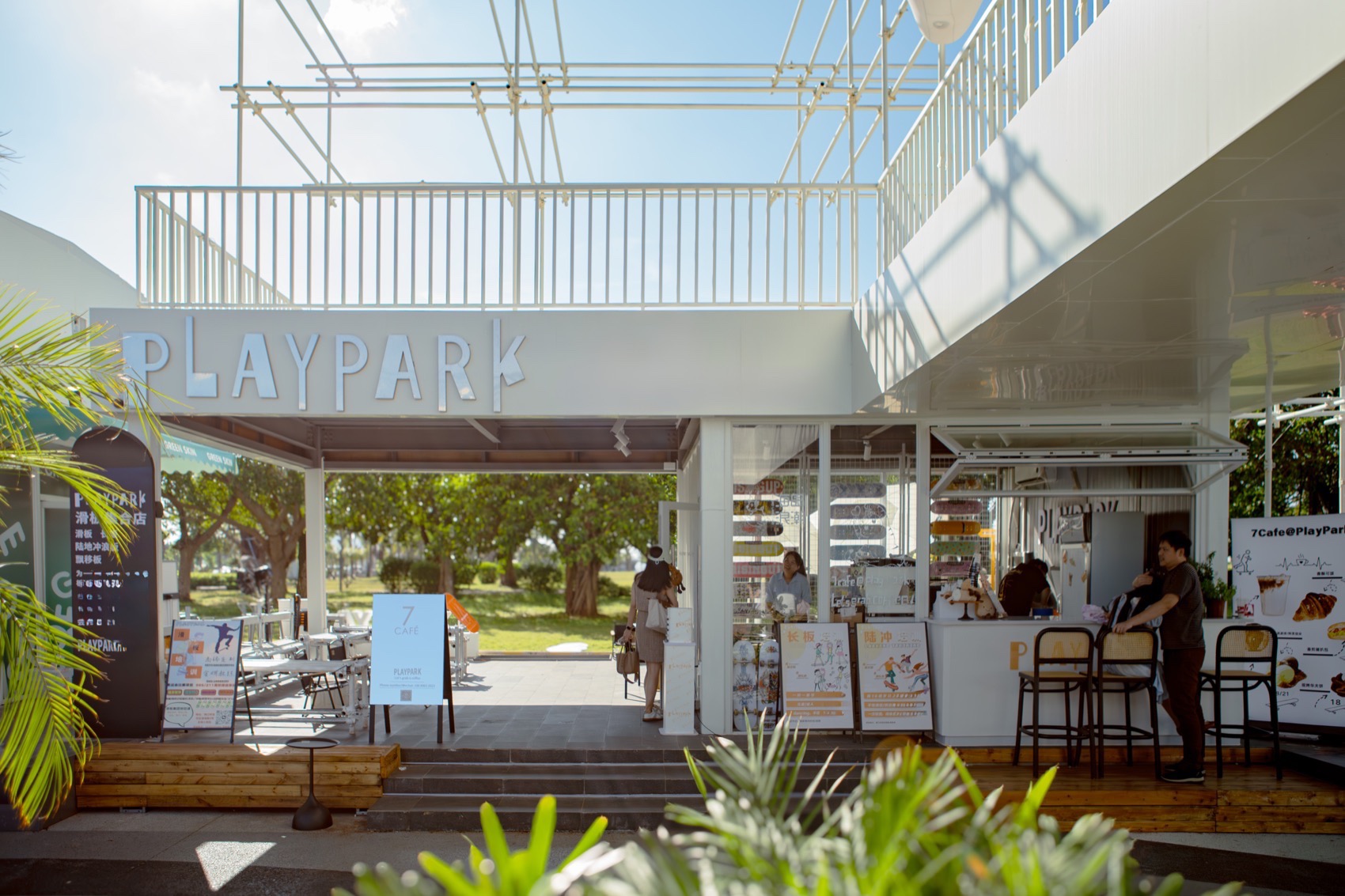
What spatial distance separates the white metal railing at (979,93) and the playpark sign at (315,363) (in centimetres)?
336

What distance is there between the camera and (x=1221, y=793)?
6.30 metres

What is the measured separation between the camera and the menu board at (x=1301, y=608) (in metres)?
7.14

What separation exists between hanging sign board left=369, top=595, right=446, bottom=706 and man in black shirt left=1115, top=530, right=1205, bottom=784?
5066mm

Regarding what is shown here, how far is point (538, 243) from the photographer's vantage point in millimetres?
7910

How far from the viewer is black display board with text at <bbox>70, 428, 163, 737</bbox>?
720cm

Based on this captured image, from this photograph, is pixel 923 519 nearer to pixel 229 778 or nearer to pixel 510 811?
pixel 510 811

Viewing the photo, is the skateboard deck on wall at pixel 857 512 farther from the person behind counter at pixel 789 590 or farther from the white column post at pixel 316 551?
the white column post at pixel 316 551

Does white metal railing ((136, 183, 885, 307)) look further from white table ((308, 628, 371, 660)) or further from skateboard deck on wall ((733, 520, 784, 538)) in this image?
white table ((308, 628, 371, 660))

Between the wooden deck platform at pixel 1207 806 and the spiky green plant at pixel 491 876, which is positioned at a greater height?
the spiky green plant at pixel 491 876

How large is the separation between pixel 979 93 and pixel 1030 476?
4.61 m

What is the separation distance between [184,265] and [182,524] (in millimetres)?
17799

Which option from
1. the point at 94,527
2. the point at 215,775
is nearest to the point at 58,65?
the point at 94,527

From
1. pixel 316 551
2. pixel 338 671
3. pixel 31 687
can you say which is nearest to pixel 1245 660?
pixel 338 671

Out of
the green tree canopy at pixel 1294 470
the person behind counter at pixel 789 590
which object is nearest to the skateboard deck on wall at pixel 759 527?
the person behind counter at pixel 789 590
